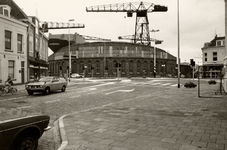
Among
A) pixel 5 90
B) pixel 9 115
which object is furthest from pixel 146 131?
pixel 5 90

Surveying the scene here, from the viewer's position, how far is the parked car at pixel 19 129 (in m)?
4.02

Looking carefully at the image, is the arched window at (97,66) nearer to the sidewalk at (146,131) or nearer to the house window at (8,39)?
the house window at (8,39)

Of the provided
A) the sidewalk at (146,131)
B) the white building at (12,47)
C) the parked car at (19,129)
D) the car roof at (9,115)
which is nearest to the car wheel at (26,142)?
the parked car at (19,129)

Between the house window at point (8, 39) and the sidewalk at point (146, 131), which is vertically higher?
the house window at point (8, 39)

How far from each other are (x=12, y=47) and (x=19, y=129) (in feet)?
78.6

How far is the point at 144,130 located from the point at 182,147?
5.12 feet

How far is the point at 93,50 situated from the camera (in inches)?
3083

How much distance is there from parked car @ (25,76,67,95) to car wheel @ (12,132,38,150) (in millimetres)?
12603

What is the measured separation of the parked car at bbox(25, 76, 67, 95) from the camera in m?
16.9

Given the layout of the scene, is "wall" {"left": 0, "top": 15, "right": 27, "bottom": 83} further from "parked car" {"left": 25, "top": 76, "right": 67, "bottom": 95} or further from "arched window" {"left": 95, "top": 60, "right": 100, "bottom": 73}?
"arched window" {"left": 95, "top": 60, "right": 100, "bottom": 73}

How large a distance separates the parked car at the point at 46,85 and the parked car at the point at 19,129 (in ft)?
40.5

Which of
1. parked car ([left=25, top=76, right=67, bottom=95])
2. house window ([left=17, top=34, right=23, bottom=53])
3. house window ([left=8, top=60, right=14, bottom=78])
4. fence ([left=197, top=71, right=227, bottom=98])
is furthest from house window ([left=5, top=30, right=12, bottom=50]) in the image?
fence ([left=197, top=71, right=227, bottom=98])

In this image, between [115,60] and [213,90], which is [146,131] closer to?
[213,90]

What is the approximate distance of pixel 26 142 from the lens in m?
4.58
